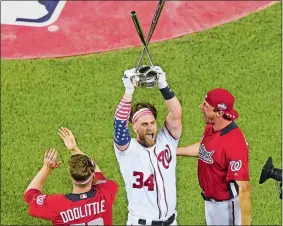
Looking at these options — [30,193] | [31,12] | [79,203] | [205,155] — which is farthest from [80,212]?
[31,12]

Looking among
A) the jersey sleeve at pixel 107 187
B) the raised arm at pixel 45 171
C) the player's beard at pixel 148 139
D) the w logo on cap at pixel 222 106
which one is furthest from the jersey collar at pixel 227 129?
the raised arm at pixel 45 171

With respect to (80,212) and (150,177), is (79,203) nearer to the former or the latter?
(80,212)

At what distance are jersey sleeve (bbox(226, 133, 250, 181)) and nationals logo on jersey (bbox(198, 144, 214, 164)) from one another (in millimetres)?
207

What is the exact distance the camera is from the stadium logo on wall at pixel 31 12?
10.8m

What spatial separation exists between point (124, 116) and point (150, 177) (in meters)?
0.66

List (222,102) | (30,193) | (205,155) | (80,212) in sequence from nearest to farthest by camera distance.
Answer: (80,212)
(30,193)
(222,102)
(205,155)

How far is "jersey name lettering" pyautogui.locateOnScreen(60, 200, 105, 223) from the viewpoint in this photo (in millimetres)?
5613

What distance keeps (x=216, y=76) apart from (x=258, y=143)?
53.6 inches

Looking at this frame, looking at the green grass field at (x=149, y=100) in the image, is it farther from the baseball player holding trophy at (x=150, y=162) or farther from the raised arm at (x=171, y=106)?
the raised arm at (x=171, y=106)

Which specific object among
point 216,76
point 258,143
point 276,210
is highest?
point 216,76

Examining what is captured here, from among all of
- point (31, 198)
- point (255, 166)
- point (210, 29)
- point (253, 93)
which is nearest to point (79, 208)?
point (31, 198)

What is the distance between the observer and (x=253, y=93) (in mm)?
9164

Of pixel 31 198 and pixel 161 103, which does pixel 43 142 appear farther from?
pixel 31 198

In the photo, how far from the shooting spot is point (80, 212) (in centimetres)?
561
